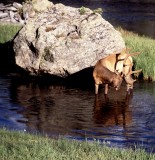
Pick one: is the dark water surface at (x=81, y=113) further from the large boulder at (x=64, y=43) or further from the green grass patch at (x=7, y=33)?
the green grass patch at (x=7, y=33)

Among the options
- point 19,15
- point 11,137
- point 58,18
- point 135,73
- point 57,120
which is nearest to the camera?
point 11,137

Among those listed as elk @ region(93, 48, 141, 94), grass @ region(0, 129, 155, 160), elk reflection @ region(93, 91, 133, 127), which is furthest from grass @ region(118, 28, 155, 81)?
grass @ region(0, 129, 155, 160)

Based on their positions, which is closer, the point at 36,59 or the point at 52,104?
the point at 52,104

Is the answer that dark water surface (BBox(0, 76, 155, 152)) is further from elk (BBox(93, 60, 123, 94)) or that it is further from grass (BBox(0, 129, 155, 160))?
grass (BBox(0, 129, 155, 160))

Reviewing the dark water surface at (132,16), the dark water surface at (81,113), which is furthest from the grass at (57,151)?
the dark water surface at (132,16)

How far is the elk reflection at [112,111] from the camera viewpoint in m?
13.0

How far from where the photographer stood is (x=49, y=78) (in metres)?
18.9

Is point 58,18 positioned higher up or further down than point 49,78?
higher up

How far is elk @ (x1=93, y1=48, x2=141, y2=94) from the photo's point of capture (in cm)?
1588

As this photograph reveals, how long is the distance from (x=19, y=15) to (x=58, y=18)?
1347 centimetres

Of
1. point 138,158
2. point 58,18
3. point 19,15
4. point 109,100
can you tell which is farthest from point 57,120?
point 19,15

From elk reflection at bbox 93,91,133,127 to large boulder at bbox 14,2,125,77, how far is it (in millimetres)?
2589

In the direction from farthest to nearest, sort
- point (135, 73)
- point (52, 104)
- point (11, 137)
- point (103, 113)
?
point (135, 73), point (52, 104), point (103, 113), point (11, 137)

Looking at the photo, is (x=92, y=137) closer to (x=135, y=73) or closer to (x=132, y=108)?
(x=132, y=108)
